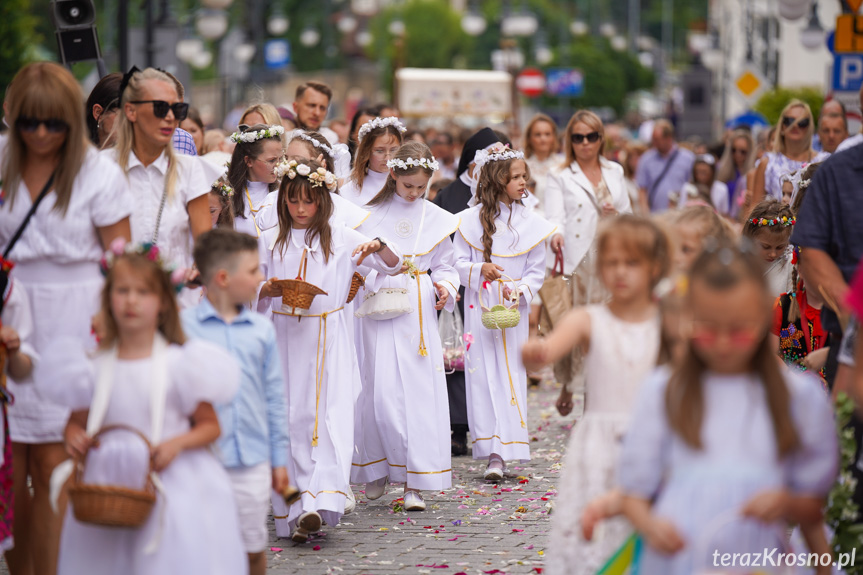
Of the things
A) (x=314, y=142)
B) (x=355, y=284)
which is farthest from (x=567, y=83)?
(x=355, y=284)

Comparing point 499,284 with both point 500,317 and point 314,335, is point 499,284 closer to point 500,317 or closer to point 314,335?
point 500,317

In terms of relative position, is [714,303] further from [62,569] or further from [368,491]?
[368,491]

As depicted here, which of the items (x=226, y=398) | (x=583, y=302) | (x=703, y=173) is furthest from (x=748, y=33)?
(x=226, y=398)

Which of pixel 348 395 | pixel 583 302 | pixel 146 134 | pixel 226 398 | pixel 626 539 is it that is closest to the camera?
pixel 626 539

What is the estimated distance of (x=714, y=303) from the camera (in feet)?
12.7

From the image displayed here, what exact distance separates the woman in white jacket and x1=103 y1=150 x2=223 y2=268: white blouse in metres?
5.51

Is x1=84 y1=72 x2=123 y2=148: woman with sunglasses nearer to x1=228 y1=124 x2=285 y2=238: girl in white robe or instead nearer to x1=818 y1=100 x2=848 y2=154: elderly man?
x1=228 y1=124 x2=285 y2=238: girl in white robe

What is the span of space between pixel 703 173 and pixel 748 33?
2765cm

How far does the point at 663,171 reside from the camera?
58.0 ft

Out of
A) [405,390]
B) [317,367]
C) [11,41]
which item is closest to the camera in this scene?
[317,367]

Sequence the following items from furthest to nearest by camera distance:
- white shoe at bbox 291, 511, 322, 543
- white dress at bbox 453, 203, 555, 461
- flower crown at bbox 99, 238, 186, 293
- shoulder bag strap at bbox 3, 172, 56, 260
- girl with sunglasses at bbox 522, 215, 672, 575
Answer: white dress at bbox 453, 203, 555, 461, white shoe at bbox 291, 511, 322, 543, shoulder bag strap at bbox 3, 172, 56, 260, flower crown at bbox 99, 238, 186, 293, girl with sunglasses at bbox 522, 215, 672, 575

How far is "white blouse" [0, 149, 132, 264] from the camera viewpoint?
209 inches

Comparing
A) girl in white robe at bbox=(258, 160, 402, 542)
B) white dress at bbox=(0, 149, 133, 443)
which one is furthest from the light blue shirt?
girl in white robe at bbox=(258, 160, 402, 542)

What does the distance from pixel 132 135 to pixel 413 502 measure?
312 centimetres
